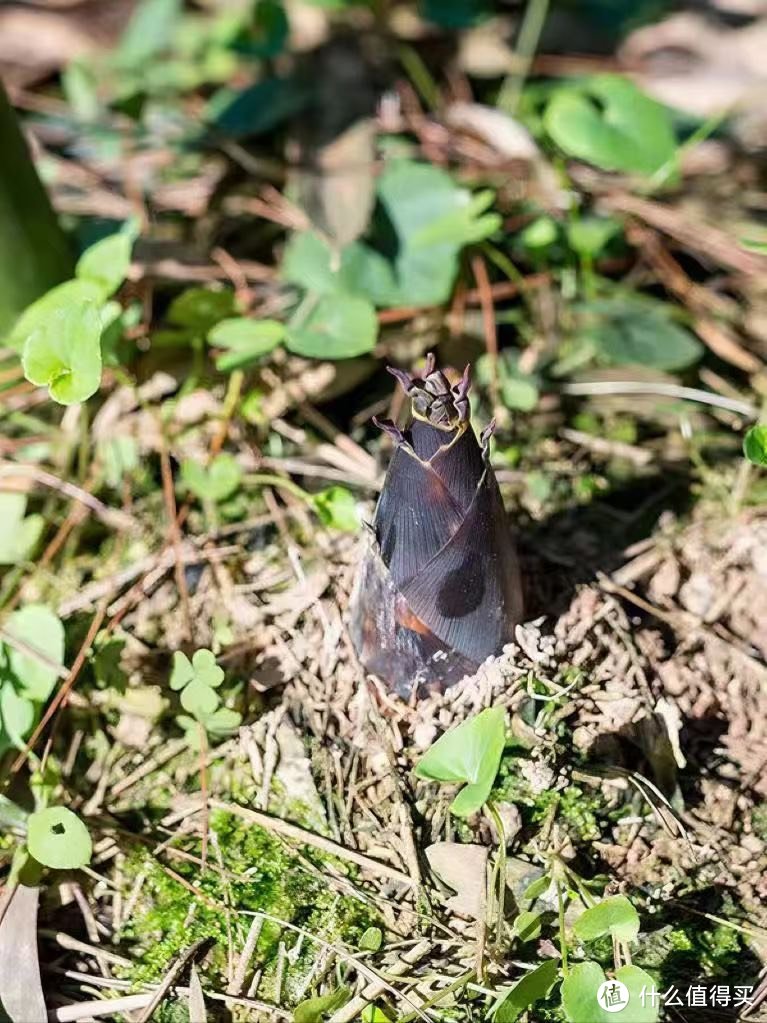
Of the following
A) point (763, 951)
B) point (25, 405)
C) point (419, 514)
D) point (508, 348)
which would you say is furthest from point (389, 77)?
point (763, 951)

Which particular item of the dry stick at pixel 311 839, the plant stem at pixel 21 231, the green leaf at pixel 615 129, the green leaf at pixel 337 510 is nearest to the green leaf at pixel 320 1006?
the dry stick at pixel 311 839

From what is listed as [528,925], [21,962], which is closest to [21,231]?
[21,962]

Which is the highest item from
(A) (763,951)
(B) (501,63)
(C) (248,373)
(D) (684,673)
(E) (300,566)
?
(B) (501,63)

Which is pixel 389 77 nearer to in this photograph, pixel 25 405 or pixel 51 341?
pixel 25 405

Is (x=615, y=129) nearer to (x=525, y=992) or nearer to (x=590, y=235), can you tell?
(x=590, y=235)

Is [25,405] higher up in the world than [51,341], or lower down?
lower down
